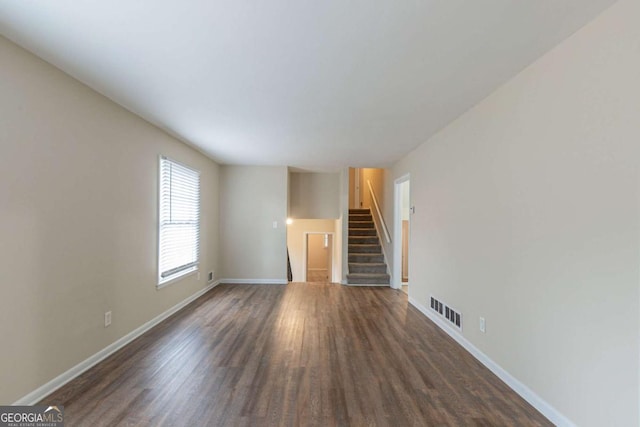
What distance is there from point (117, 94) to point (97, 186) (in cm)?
85

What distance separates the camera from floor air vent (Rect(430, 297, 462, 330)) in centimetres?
325

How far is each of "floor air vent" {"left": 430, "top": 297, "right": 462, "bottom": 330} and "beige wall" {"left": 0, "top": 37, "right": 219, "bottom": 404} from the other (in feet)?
11.5

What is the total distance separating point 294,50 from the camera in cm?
199

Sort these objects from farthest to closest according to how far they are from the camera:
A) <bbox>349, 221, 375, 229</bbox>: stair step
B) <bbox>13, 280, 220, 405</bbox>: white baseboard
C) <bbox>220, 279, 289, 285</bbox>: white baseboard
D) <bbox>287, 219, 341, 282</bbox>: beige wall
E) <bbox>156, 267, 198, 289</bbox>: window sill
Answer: <bbox>287, 219, 341, 282</bbox>: beige wall
<bbox>349, 221, 375, 229</bbox>: stair step
<bbox>220, 279, 289, 285</bbox>: white baseboard
<bbox>156, 267, 198, 289</bbox>: window sill
<bbox>13, 280, 220, 405</bbox>: white baseboard

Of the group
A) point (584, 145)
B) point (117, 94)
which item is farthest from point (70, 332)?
point (584, 145)

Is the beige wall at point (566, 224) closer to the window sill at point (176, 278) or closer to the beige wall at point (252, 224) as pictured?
the window sill at point (176, 278)

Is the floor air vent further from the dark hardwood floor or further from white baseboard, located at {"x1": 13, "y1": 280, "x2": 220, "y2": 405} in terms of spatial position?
white baseboard, located at {"x1": 13, "y1": 280, "x2": 220, "y2": 405}

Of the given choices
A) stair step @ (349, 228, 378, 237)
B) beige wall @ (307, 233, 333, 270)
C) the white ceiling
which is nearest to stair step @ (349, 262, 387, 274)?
stair step @ (349, 228, 378, 237)

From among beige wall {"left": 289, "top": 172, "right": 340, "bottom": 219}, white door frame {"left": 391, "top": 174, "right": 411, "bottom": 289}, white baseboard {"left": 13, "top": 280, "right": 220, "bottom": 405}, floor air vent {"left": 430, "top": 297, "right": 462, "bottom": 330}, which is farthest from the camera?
beige wall {"left": 289, "top": 172, "right": 340, "bottom": 219}

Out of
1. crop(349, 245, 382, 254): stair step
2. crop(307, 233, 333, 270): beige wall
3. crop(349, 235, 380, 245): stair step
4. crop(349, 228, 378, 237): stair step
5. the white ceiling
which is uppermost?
the white ceiling

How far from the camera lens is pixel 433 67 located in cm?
219

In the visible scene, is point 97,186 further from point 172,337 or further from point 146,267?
point 172,337

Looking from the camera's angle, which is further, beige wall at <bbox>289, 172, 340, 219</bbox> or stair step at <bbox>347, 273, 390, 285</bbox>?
beige wall at <bbox>289, 172, 340, 219</bbox>

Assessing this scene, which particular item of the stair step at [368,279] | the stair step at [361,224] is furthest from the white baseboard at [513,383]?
the stair step at [361,224]
